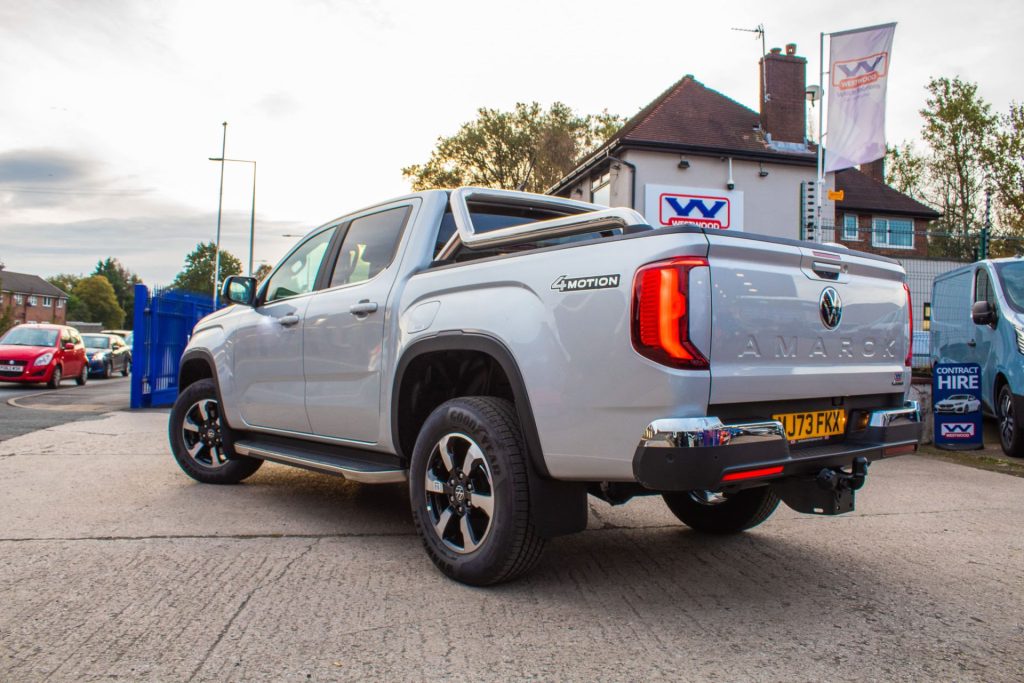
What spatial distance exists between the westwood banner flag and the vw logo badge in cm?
1345

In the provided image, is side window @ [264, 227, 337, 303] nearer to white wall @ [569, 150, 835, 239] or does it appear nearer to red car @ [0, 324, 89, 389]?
red car @ [0, 324, 89, 389]

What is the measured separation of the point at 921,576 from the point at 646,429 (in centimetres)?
192

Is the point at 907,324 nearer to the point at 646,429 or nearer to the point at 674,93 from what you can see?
the point at 646,429

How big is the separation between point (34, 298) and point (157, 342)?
11433 centimetres

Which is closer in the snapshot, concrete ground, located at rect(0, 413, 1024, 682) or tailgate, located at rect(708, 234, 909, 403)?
concrete ground, located at rect(0, 413, 1024, 682)

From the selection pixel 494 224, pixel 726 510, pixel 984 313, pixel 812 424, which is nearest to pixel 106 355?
pixel 494 224

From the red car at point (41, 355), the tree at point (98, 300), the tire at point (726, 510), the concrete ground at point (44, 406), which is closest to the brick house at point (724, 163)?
the concrete ground at point (44, 406)

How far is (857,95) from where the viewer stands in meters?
15.7

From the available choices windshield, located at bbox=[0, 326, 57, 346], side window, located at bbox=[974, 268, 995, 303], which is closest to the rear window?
side window, located at bbox=[974, 268, 995, 303]

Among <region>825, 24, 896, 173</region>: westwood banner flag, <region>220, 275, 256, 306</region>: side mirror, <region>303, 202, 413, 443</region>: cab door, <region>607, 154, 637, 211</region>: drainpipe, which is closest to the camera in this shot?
<region>303, 202, 413, 443</region>: cab door

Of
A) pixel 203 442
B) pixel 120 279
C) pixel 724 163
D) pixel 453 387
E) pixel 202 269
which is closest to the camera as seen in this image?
pixel 453 387

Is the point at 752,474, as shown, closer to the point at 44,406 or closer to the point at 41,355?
the point at 44,406

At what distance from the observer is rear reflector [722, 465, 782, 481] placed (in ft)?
9.12

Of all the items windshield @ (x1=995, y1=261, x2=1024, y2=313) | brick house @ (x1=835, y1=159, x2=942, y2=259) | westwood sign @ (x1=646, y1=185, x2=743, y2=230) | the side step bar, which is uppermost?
brick house @ (x1=835, y1=159, x2=942, y2=259)
